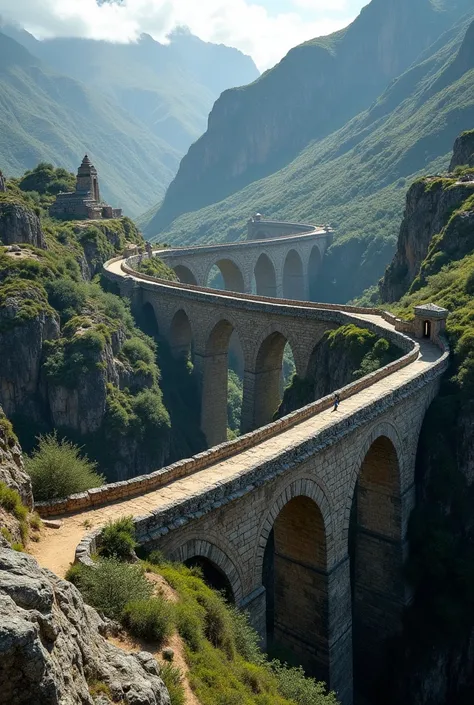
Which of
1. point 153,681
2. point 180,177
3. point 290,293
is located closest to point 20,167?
point 180,177

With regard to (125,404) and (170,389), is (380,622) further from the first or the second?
(170,389)

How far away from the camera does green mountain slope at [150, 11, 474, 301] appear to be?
96125mm

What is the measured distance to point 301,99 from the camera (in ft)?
611

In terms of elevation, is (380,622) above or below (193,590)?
below

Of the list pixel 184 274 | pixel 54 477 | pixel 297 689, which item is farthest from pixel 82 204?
pixel 297 689

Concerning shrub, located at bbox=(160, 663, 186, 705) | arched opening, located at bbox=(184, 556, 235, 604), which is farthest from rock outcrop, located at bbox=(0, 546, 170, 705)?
arched opening, located at bbox=(184, 556, 235, 604)

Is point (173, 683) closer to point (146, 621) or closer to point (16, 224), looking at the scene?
point (146, 621)

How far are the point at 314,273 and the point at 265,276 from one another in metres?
18.9

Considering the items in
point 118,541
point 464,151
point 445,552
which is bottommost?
point 445,552

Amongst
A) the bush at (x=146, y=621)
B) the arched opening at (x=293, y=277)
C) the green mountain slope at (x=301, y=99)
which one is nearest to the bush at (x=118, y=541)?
the bush at (x=146, y=621)

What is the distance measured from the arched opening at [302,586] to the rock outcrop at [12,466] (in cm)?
976

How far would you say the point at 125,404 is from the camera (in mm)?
44812

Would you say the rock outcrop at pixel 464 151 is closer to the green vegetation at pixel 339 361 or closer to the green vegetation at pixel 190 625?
the green vegetation at pixel 339 361

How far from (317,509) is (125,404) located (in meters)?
26.6
